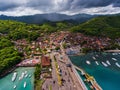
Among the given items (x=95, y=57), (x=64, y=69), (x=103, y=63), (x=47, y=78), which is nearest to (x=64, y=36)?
(x=95, y=57)

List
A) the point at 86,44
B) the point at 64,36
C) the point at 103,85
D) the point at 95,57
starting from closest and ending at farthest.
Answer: the point at 103,85 < the point at 95,57 < the point at 86,44 < the point at 64,36

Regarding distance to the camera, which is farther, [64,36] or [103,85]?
[64,36]

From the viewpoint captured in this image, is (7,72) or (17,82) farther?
(7,72)

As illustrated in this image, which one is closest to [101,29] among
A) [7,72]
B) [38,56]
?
[38,56]

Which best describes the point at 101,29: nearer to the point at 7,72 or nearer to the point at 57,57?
the point at 57,57

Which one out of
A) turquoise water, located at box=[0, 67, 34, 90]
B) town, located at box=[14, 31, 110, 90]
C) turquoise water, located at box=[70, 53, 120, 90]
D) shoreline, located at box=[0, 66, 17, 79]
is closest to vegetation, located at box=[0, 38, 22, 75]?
shoreline, located at box=[0, 66, 17, 79]

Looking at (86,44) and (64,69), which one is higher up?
(64,69)

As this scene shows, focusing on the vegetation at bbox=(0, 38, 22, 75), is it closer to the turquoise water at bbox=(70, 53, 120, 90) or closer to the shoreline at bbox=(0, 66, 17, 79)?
the shoreline at bbox=(0, 66, 17, 79)

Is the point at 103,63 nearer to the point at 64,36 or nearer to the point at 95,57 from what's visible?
the point at 95,57
